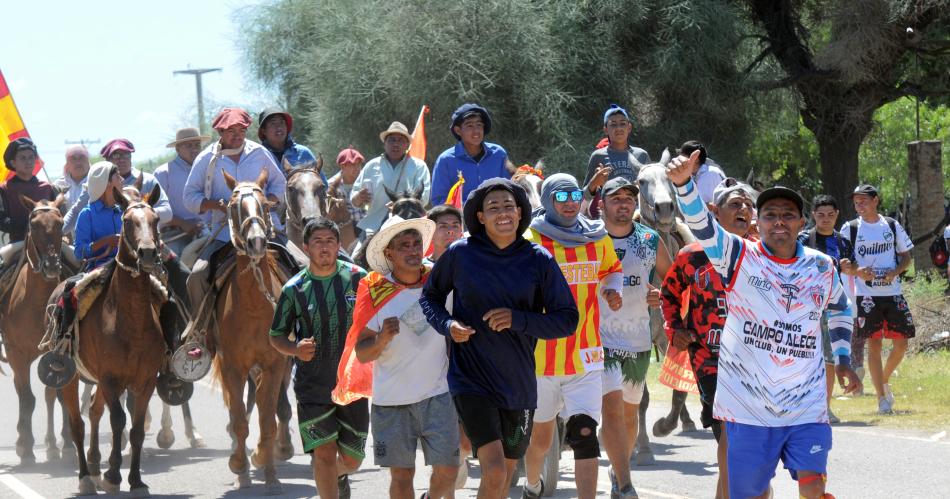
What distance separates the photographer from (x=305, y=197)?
444 inches

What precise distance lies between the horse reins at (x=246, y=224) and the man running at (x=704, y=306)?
3236 mm

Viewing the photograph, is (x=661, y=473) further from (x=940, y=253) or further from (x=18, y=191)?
(x=940, y=253)

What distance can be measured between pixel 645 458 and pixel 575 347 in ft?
10.5

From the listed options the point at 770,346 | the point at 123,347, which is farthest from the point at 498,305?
the point at 123,347

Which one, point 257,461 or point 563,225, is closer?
point 563,225

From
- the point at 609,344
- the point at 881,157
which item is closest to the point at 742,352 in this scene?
the point at 609,344

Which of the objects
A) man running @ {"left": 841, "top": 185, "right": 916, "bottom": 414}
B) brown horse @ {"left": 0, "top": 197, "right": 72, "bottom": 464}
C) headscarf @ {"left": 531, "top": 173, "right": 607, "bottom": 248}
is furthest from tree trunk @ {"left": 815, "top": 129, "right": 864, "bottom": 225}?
headscarf @ {"left": 531, "top": 173, "right": 607, "bottom": 248}

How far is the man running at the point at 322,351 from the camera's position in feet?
26.1

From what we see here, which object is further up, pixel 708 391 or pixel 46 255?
pixel 46 255

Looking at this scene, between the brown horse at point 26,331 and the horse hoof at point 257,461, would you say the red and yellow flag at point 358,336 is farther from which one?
the brown horse at point 26,331

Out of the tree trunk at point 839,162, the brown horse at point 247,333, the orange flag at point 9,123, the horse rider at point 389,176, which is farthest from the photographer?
the tree trunk at point 839,162

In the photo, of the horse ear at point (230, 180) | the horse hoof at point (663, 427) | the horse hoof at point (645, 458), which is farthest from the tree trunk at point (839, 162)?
the horse ear at point (230, 180)

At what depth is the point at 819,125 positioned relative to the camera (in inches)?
946

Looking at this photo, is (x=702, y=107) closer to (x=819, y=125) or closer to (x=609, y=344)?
(x=819, y=125)
